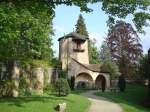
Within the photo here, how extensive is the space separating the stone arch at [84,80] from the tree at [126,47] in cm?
1211

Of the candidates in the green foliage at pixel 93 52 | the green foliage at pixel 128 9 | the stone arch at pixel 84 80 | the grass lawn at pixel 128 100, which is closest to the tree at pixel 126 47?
the stone arch at pixel 84 80

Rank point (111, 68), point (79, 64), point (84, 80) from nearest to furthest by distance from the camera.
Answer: point (84, 80) → point (79, 64) → point (111, 68)

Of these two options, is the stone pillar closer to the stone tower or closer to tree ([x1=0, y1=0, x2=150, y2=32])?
tree ([x1=0, y1=0, x2=150, y2=32])

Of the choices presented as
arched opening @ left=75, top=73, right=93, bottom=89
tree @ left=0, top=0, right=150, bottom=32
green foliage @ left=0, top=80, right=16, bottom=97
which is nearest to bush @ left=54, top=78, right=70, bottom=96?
green foliage @ left=0, top=80, right=16, bottom=97

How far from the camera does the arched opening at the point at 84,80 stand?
66.6 meters

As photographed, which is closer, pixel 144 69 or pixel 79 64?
pixel 144 69

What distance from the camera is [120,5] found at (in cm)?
1792

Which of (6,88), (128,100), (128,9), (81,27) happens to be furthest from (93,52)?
(128,9)

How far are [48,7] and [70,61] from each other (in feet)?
172

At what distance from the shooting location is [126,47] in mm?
79125

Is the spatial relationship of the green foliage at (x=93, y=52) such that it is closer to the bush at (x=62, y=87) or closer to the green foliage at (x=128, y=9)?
the bush at (x=62, y=87)

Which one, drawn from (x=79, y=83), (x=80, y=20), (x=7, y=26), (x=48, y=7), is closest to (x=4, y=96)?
(x=7, y=26)

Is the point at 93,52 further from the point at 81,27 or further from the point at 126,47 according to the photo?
the point at 126,47

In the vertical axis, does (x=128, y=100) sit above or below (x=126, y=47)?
below
